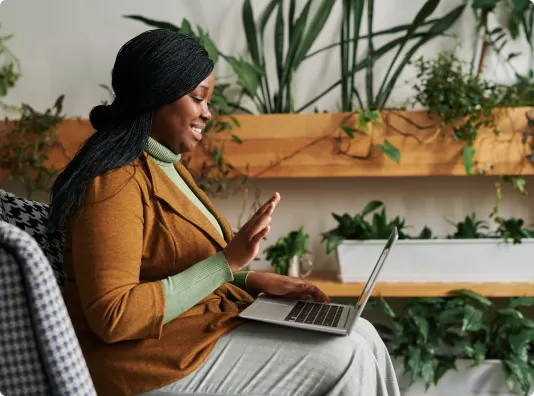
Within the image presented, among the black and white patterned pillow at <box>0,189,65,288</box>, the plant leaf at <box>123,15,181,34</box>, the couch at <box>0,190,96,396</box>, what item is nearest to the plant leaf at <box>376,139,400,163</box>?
the plant leaf at <box>123,15,181,34</box>

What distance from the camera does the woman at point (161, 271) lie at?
3.34 ft

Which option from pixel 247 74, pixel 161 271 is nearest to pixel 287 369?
pixel 161 271

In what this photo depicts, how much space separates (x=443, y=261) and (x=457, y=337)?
0.34 metres

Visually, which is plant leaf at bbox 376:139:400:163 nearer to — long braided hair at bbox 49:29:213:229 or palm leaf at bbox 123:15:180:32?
palm leaf at bbox 123:15:180:32

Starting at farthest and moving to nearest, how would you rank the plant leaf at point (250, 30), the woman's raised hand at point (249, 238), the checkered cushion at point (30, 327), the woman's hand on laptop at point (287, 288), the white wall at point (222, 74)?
the white wall at point (222, 74) < the plant leaf at point (250, 30) < the woman's hand on laptop at point (287, 288) < the woman's raised hand at point (249, 238) < the checkered cushion at point (30, 327)

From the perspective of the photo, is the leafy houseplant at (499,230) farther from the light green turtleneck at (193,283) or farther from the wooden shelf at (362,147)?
the light green turtleneck at (193,283)

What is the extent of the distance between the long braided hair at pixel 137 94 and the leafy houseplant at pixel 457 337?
1.44 m

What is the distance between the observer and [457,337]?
2350 millimetres

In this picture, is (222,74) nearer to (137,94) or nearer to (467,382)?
(137,94)

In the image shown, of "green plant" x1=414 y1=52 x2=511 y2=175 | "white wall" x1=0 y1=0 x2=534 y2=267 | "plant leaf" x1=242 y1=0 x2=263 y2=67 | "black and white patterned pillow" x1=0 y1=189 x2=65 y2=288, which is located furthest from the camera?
"white wall" x1=0 y1=0 x2=534 y2=267

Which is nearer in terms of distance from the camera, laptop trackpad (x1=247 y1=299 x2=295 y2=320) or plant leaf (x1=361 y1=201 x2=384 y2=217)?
laptop trackpad (x1=247 y1=299 x2=295 y2=320)

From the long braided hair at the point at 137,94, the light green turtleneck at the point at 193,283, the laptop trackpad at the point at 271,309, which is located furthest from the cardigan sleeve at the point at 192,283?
the long braided hair at the point at 137,94

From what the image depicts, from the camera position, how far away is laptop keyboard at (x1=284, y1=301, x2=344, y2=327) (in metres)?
1.13

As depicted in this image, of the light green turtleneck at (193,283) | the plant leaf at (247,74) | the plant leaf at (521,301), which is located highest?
the plant leaf at (247,74)
